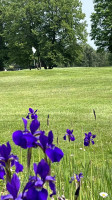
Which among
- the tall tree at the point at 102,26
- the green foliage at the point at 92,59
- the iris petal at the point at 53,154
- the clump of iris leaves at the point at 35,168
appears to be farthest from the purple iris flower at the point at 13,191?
the green foliage at the point at 92,59

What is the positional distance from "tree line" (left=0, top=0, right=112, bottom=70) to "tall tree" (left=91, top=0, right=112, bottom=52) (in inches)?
114

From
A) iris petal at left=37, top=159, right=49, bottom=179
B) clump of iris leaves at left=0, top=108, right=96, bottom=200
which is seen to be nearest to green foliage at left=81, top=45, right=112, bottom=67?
clump of iris leaves at left=0, top=108, right=96, bottom=200

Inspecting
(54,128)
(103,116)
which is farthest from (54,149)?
(103,116)

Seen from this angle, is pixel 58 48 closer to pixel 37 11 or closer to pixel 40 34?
pixel 40 34

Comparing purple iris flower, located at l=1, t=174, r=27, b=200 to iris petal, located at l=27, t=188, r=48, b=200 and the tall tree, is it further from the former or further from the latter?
the tall tree

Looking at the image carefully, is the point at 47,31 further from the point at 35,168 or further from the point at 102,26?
the point at 35,168

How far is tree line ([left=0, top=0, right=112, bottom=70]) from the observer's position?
38375 millimetres

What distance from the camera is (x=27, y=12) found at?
39.8 metres

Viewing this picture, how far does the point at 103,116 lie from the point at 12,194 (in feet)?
24.0

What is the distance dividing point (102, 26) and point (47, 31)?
7.39m

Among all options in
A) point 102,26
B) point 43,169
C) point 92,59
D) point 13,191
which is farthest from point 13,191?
point 92,59

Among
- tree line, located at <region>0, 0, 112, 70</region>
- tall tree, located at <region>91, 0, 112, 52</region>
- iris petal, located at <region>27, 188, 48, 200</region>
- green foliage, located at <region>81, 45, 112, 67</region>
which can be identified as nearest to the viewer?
iris petal, located at <region>27, 188, 48, 200</region>

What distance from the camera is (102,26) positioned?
3681 centimetres

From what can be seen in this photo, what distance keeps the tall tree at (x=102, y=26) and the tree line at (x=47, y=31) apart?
2897mm
